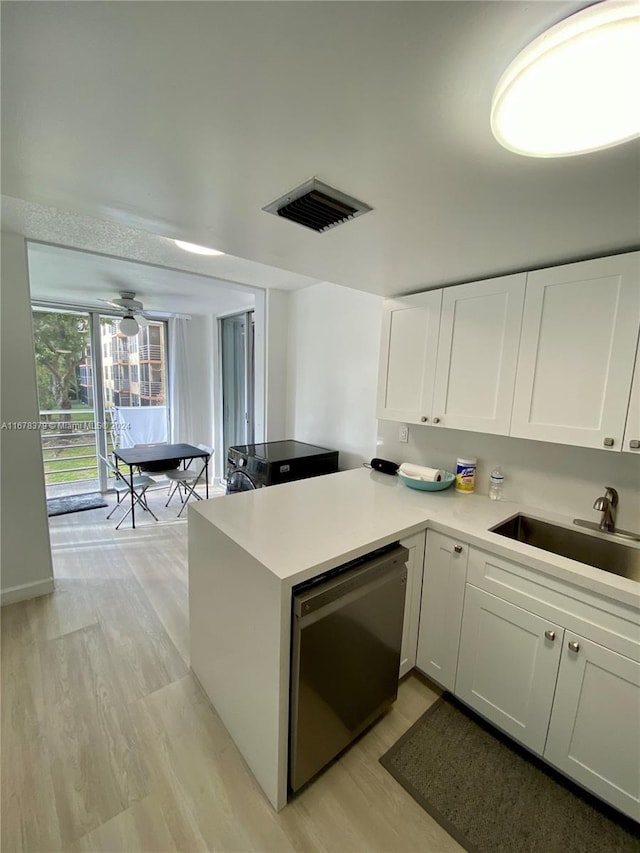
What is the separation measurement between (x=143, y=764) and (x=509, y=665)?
155cm

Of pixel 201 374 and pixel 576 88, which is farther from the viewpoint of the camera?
pixel 201 374

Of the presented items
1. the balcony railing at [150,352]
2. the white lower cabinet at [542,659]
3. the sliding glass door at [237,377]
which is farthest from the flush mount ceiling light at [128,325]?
the white lower cabinet at [542,659]

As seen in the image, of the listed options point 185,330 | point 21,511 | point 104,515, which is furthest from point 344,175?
point 185,330

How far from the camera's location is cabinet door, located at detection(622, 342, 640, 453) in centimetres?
132

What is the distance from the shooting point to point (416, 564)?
5.53 feet

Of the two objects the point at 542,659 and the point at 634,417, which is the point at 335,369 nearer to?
the point at 634,417

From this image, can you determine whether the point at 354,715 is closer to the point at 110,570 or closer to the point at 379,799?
the point at 379,799

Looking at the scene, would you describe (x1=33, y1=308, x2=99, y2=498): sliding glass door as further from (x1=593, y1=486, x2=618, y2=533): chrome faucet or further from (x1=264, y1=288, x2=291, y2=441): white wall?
(x1=593, y1=486, x2=618, y2=533): chrome faucet

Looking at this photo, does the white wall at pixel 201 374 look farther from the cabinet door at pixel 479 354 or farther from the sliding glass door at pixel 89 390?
the cabinet door at pixel 479 354

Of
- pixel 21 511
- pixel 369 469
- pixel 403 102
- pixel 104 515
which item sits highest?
pixel 403 102

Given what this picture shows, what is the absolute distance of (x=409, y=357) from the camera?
2139mm

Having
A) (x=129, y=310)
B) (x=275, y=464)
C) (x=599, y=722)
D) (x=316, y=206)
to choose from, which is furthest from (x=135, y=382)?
(x=599, y=722)

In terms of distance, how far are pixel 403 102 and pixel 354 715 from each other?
203 centimetres

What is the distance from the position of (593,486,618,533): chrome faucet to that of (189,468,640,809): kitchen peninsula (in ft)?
0.49
